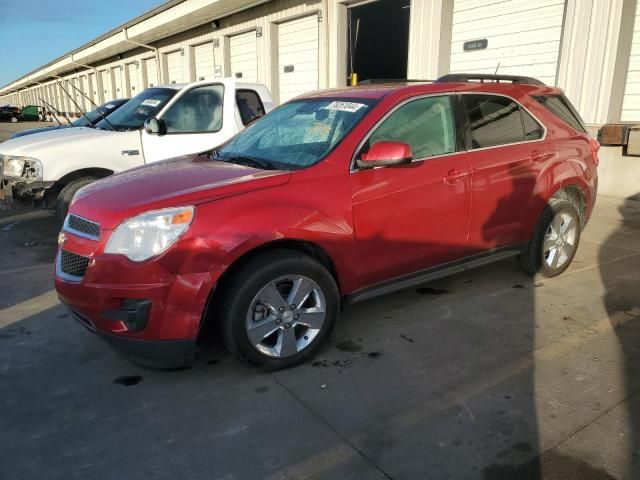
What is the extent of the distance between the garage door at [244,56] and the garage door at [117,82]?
50.8 ft

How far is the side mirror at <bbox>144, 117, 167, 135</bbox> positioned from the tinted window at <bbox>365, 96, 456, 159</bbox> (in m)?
3.75

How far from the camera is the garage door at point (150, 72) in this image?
2568 centimetres

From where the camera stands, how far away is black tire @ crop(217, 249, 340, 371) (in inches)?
118

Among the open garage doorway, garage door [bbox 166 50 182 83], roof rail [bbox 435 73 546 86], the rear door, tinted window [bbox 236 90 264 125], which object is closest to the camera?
the rear door

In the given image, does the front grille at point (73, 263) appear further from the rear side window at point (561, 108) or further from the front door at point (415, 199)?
the rear side window at point (561, 108)

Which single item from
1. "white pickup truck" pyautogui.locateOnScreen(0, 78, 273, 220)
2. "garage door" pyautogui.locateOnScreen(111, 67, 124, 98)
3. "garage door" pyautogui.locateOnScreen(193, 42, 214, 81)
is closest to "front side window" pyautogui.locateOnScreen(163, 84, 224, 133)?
"white pickup truck" pyautogui.locateOnScreen(0, 78, 273, 220)

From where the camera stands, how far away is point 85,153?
6215mm

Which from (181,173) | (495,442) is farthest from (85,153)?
(495,442)

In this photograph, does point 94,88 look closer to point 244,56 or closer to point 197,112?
point 244,56

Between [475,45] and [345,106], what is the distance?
742cm

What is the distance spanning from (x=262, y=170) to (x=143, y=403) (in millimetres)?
1586

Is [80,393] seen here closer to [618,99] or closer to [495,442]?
[495,442]

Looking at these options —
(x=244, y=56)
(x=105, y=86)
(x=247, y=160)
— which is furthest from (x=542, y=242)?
(x=105, y=86)

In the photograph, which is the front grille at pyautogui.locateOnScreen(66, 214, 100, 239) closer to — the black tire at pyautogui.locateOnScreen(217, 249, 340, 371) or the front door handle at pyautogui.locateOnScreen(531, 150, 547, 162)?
the black tire at pyautogui.locateOnScreen(217, 249, 340, 371)
